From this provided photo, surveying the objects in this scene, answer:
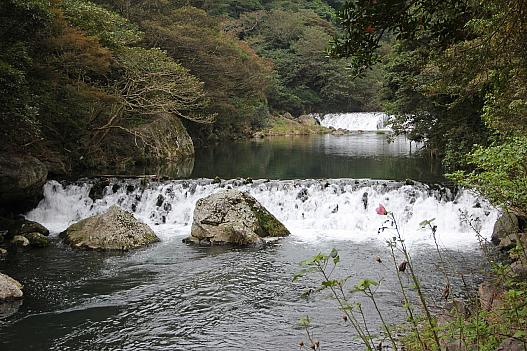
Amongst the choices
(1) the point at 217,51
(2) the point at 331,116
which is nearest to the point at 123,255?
(1) the point at 217,51

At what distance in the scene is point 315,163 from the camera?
24359 mm

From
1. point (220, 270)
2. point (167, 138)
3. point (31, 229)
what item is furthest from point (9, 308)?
point (167, 138)

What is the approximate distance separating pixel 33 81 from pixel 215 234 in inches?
289

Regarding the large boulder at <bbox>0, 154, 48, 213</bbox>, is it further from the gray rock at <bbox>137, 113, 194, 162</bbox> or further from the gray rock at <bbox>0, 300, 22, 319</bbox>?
the gray rock at <bbox>137, 113, 194, 162</bbox>

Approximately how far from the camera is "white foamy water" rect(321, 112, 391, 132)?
51906 millimetres

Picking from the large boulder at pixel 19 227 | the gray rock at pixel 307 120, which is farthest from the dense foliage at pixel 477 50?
the gray rock at pixel 307 120

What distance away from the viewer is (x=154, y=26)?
1082 inches

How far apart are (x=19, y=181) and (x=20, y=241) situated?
2.36m

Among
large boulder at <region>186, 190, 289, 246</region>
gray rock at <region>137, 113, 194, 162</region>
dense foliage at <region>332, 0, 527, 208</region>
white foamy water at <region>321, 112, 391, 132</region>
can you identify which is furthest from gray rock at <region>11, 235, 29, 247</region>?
white foamy water at <region>321, 112, 391, 132</region>

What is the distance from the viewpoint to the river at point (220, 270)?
22.8 ft

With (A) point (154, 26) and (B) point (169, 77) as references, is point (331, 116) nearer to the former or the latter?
(A) point (154, 26)

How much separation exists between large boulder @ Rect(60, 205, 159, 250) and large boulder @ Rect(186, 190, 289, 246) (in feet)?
3.66

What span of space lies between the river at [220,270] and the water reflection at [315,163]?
0.93 meters

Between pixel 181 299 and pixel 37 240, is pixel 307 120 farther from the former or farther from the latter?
pixel 181 299
